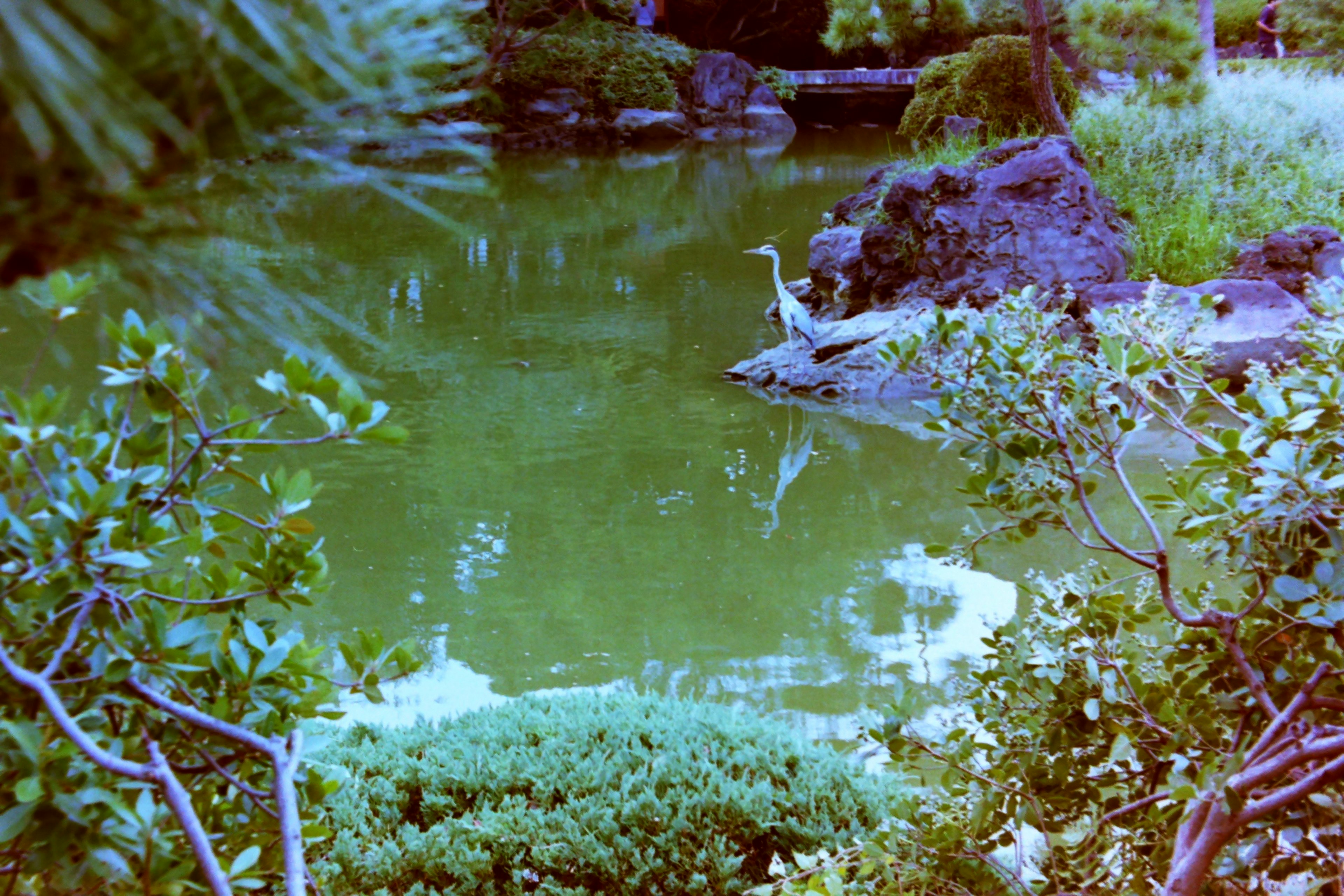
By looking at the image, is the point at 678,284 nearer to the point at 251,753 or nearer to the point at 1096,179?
the point at 1096,179

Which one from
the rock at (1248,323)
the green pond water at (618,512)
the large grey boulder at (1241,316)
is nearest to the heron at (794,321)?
the green pond water at (618,512)

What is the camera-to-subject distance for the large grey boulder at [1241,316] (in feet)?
17.1

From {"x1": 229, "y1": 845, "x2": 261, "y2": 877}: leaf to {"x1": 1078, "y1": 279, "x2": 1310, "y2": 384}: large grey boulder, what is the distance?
4.96m

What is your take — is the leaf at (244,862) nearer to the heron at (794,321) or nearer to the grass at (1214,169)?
the heron at (794,321)

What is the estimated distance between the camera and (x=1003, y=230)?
5.87m

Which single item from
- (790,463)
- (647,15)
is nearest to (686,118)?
(647,15)

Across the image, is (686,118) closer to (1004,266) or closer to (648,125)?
(648,125)

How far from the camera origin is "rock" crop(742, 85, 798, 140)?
1877 centimetres

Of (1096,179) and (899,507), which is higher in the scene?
(1096,179)

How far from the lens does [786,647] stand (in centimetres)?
323

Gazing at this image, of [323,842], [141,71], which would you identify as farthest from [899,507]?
[141,71]

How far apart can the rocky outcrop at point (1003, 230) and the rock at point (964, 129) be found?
1.91 metres

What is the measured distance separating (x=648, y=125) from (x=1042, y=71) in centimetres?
1126

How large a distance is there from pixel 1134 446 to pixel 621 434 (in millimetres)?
2309
